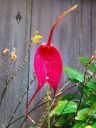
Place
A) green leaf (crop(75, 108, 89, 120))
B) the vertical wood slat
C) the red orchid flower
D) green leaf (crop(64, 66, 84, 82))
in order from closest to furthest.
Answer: the red orchid flower, green leaf (crop(75, 108, 89, 120)), green leaf (crop(64, 66, 84, 82)), the vertical wood slat

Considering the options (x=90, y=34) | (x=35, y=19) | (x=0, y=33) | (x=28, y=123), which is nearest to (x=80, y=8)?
(x=90, y=34)

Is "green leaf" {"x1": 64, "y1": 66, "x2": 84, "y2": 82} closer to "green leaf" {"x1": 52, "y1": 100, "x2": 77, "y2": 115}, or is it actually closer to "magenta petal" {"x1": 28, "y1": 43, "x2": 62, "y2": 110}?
"green leaf" {"x1": 52, "y1": 100, "x2": 77, "y2": 115}

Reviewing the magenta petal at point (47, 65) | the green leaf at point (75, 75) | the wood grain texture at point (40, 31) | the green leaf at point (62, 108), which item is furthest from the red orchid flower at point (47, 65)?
the wood grain texture at point (40, 31)

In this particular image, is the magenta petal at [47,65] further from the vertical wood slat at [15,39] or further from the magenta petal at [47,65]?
the vertical wood slat at [15,39]

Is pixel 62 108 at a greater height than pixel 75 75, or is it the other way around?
pixel 75 75


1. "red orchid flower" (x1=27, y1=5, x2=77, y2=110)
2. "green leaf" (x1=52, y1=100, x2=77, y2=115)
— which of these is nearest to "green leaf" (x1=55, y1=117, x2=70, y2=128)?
"green leaf" (x1=52, y1=100, x2=77, y2=115)

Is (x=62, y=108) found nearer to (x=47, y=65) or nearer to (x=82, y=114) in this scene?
(x=82, y=114)

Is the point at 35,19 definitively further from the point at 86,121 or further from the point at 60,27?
the point at 86,121

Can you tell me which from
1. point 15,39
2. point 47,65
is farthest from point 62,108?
point 47,65
